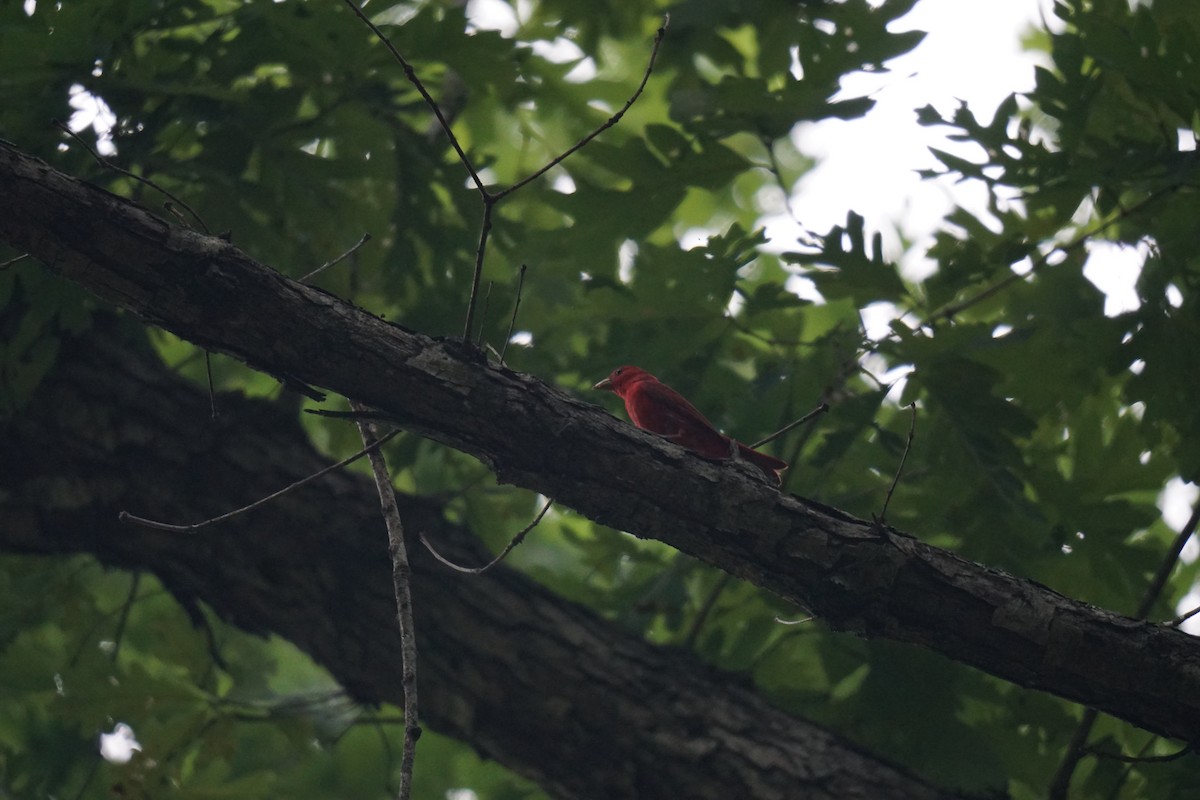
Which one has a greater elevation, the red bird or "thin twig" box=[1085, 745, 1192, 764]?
the red bird

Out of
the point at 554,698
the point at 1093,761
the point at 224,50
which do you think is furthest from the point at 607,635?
the point at 224,50

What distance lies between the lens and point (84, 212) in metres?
2.46

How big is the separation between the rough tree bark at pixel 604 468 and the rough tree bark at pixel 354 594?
3.26 ft

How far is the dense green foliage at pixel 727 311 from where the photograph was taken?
136 inches

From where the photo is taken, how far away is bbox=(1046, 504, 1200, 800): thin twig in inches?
129

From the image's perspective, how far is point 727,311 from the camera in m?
3.97

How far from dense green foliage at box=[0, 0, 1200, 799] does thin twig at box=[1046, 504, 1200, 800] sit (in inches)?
4.2

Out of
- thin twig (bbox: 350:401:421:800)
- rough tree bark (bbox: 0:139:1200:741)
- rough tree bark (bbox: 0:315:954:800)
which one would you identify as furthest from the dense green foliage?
thin twig (bbox: 350:401:421:800)

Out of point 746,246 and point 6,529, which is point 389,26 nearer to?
point 746,246

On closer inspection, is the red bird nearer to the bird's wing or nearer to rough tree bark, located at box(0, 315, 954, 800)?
the bird's wing

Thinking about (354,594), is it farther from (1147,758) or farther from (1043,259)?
(1043,259)

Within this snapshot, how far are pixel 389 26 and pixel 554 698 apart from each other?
2.46m

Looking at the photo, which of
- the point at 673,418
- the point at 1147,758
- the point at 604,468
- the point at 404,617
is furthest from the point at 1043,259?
the point at 404,617

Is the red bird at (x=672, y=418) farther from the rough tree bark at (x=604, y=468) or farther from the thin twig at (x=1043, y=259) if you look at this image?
the thin twig at (x=1043, y=259)
